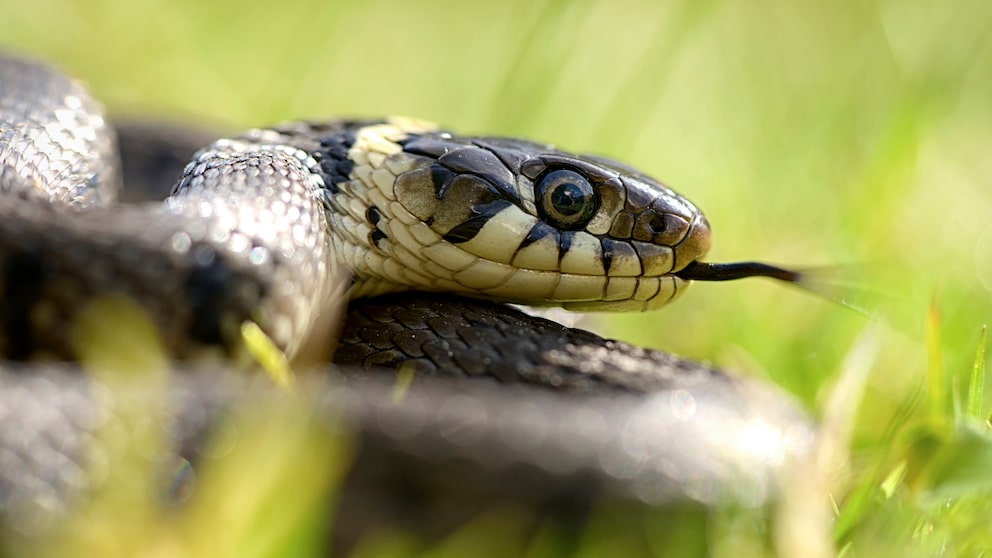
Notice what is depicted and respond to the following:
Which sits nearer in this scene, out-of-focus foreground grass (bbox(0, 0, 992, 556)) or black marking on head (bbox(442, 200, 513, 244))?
out-of-focus foreground grass (bbox(0, 0, 992, 556))

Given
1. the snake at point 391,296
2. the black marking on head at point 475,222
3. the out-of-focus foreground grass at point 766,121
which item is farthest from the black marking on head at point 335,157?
the out-of-focus foreground grass at point 766,121

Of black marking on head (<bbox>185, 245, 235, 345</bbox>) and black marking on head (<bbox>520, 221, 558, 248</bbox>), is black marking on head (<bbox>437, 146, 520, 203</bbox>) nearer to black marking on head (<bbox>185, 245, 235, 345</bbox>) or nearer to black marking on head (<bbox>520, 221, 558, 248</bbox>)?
black marking on head (<bbox>520, 221, 558, 248</bbox>)

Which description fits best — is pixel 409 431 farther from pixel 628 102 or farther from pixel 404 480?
pixel 628 102

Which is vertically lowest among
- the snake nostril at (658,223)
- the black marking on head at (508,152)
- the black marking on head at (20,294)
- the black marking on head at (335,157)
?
the black marking on head at (20,294)

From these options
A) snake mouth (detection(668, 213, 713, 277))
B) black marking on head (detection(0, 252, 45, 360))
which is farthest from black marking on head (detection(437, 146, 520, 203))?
black marking on head (detection(0, 252, 45, 360))

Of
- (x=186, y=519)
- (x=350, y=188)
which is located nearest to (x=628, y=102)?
(x=350, y=188)

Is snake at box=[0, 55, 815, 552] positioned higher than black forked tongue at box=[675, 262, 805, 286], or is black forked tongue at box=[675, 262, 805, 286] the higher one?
black forked tongue at box=[675, 262, 805, 286]

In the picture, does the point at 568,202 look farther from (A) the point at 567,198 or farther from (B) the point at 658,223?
(B) the point at 658,223

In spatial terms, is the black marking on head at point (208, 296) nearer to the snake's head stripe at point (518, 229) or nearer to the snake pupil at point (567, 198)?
the snake's head stripe at point (518, 229)
